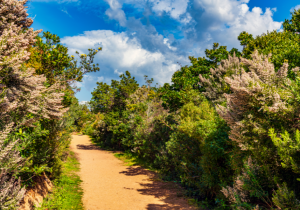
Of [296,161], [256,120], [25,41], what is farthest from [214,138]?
[25,41]

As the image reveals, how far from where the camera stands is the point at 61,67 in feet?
29.3

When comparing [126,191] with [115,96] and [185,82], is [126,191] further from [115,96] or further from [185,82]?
[115,96]

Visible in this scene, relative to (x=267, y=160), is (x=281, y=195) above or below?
below

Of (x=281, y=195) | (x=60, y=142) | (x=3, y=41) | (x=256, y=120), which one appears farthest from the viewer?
(x=60, y=142)

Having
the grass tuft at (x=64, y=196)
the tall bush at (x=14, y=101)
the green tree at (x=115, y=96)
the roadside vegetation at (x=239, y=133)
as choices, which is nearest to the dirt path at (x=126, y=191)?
the grass tuft at (x=64, y=196)

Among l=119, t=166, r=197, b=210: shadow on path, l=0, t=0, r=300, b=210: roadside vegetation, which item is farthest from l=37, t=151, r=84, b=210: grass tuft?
l=119, t=166, r=197, b=210: shadow on path

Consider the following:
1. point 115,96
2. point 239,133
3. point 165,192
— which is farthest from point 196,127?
point 115,96

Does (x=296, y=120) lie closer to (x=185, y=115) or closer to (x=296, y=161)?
(x=296, y=161)

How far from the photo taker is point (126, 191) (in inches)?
386

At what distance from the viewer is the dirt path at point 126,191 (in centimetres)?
794

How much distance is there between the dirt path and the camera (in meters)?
7.94

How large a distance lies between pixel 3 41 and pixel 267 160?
Answer: 23.4 ft

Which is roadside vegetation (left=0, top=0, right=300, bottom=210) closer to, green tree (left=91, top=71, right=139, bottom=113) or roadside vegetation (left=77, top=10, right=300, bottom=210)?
roadside vegetation (left=77, top=10, right=300, bottom=210)

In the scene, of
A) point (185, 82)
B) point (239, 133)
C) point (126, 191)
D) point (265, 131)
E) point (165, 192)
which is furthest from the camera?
point (185, 82)
